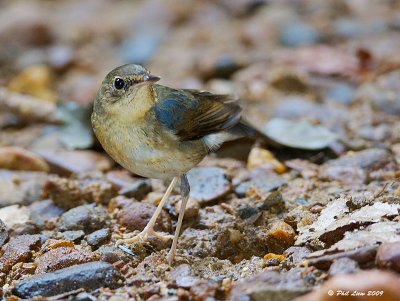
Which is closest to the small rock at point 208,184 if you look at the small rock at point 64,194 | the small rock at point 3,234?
the small rock at point 64,194

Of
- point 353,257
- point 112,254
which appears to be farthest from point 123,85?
point 353,257

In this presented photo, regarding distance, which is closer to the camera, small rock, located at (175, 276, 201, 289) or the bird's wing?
small rock, located at (175, 276, 201, 289)

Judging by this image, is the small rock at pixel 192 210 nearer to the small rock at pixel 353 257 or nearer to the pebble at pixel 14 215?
the pebble at pixel 14 215

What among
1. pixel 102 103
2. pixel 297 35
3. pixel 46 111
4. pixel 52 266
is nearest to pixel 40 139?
pixel 46 111

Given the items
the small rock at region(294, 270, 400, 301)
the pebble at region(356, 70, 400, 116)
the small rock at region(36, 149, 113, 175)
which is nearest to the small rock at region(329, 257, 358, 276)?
the small rock at region(294, 270, 400, 301)

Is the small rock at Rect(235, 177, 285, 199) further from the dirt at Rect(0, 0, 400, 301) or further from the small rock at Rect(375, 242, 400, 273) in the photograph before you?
the small rock at Rect(375, 242, 400, 273)

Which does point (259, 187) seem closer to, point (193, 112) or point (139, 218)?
point (193, 112)
